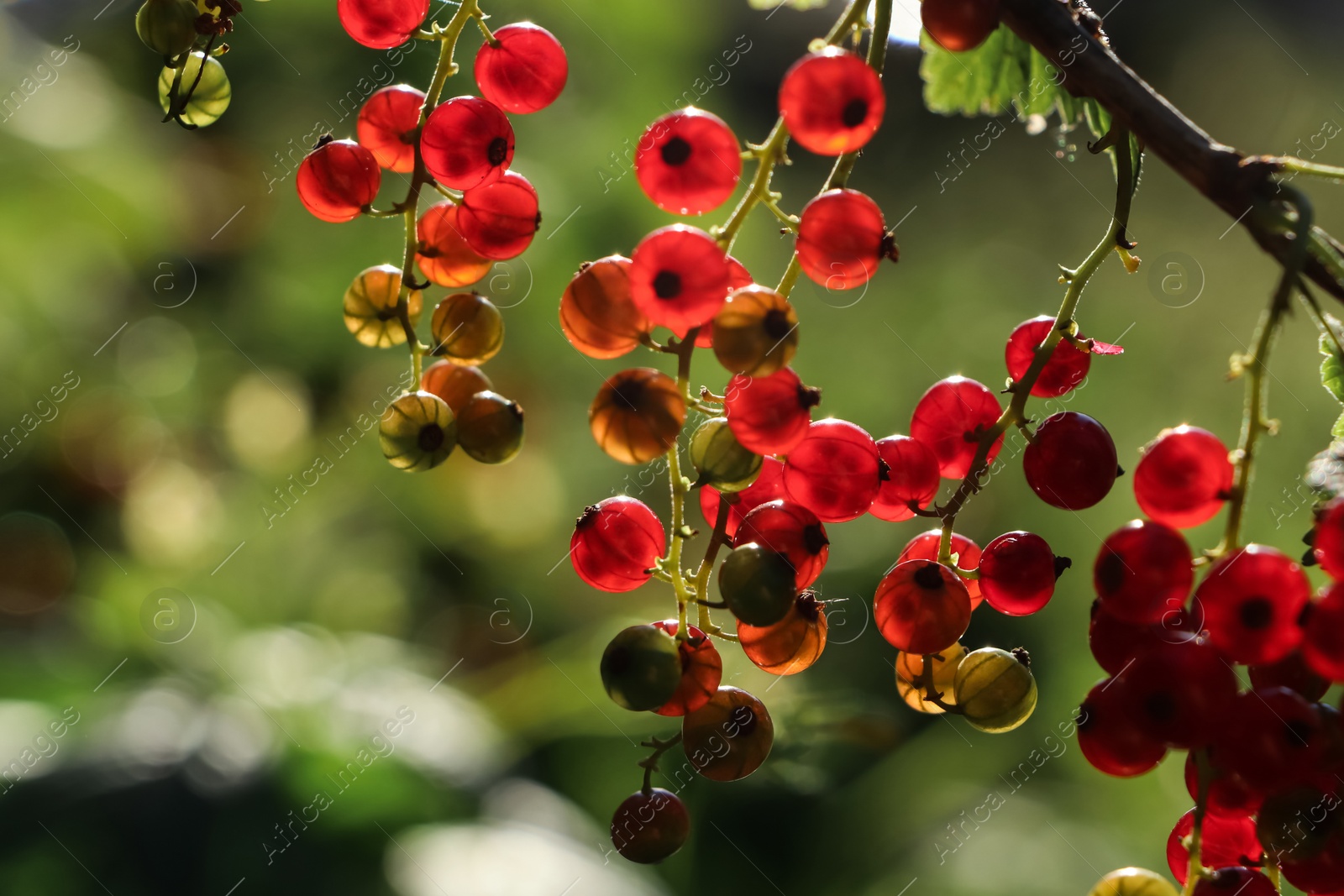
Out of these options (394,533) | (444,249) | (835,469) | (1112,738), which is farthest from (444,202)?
(394,533)

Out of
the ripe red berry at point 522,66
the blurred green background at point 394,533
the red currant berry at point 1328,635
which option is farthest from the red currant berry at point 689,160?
the blurred green background at point 394,533

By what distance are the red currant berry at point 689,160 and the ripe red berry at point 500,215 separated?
12 cm

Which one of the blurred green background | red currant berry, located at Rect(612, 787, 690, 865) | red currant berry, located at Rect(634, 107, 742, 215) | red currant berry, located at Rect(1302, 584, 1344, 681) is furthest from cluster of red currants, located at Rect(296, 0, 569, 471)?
the blurred green background

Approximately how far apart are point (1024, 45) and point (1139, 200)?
10.7 feet

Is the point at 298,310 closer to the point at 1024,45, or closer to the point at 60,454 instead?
the point at 60,454

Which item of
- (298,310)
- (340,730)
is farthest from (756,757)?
(298,310)

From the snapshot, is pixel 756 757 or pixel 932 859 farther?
pixel 932 859

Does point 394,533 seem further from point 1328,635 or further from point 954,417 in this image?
point 1328,635

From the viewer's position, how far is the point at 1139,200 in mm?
3531

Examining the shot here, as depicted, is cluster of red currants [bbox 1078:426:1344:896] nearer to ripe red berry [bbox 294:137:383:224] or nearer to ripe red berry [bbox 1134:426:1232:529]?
ripe red berry [bbox 1134:426:1232:529]

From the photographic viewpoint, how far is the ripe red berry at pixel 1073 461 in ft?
1.92

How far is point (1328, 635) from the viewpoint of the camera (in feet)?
1.38

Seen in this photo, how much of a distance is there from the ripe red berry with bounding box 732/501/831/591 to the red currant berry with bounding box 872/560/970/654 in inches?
2.2

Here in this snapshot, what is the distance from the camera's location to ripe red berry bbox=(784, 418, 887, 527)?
1.83 feet
